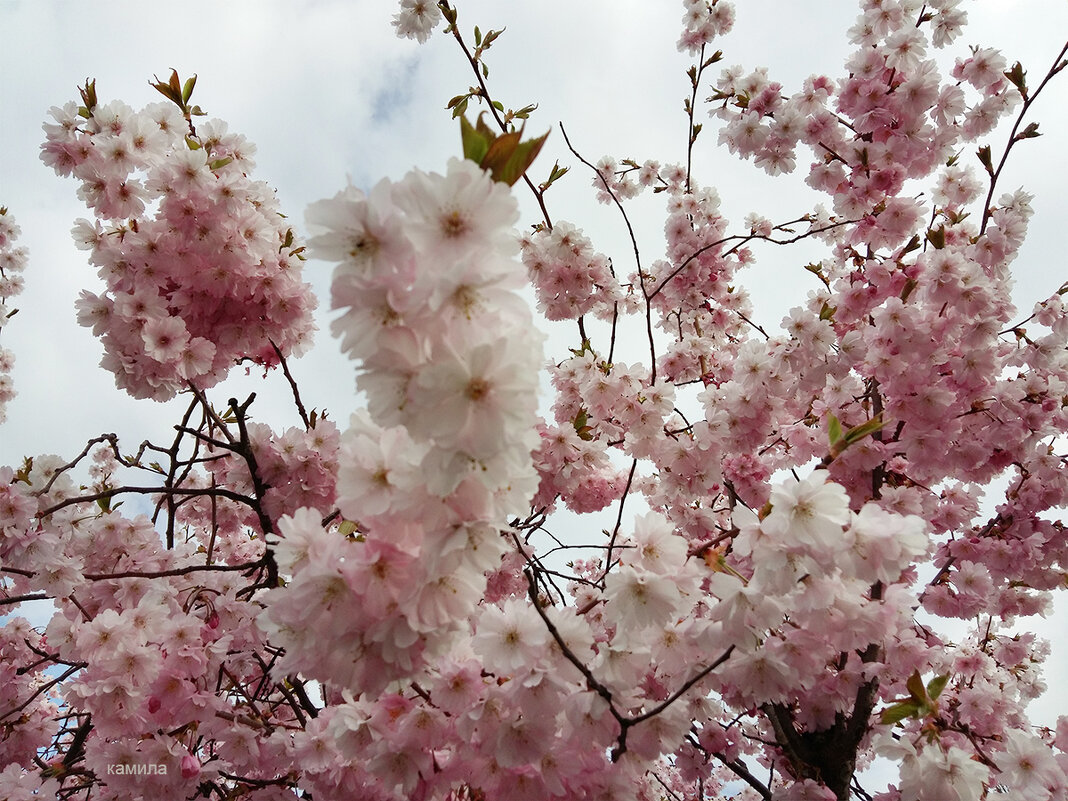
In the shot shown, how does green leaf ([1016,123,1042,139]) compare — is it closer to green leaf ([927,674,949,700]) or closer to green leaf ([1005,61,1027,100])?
green leaf ([1005,61,1027,100])

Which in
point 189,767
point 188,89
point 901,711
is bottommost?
point 901,711

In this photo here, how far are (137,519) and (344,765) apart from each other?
6.53 ft

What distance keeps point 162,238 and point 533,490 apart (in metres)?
2.52

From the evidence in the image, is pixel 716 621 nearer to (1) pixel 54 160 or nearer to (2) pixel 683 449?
(2) pixel 683 449

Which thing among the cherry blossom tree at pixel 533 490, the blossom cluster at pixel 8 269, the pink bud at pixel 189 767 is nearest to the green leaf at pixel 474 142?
the cherry blossom tree at pixel 533 490

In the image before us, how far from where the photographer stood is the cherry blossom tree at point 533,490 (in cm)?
119

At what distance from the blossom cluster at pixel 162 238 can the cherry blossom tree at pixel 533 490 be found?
16mm

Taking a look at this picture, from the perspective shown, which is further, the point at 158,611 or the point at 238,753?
the point at 238,753

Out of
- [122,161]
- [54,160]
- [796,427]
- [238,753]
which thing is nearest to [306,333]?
[122,161]

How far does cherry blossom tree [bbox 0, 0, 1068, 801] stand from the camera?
1189 mm

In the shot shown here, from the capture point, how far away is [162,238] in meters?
2.85

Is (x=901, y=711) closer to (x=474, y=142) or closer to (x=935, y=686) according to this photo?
(x=935, y=686)

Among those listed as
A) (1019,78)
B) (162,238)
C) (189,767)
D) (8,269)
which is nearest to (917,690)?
(189,767)

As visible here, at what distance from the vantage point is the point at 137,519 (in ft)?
10.9
